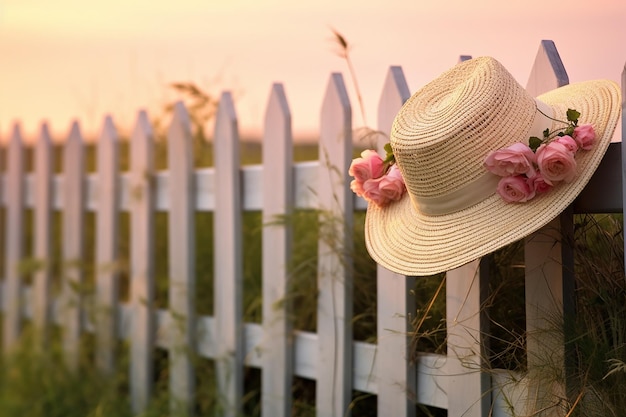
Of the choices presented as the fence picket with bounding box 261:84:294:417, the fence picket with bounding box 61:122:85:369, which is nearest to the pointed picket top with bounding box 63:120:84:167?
the fence picket with bounding box 61:122:85:369

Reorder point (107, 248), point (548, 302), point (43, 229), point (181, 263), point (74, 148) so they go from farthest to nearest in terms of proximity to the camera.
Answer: point (43, 229), point (74, 148), point (107, 248), point (181, 263), point (548, 302)

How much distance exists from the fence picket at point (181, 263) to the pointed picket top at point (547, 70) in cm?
193

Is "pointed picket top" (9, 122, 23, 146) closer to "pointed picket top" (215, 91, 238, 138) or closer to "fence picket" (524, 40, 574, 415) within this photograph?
"pointed picket top" (215, 91, 238, 138)

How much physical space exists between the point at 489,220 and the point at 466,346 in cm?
60

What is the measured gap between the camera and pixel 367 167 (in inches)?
96.6

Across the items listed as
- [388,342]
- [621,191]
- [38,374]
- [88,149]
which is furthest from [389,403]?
[88,149]

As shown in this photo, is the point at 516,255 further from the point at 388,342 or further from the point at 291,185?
the point at 291,185

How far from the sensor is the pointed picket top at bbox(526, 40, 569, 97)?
2.51 meters

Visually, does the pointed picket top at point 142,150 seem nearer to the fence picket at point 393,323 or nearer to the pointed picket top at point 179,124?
the pointed picket top at point 179,124

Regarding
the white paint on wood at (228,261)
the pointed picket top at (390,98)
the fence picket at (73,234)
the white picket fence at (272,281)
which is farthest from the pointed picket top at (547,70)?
the fence picket at (73,234)

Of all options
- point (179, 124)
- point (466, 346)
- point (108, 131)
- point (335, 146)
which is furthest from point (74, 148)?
point (466, 346)

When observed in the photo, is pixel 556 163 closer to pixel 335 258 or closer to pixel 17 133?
pixel 335 258

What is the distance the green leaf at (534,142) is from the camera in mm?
2092

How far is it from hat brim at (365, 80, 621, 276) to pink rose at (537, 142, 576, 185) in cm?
4
